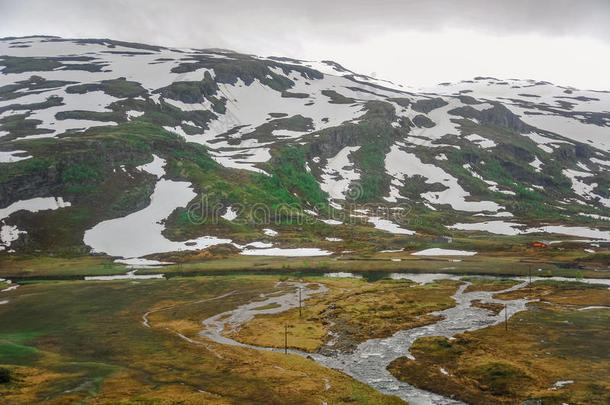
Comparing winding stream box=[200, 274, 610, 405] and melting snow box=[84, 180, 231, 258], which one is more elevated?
melting snow box=[84, 180, 231, 258]

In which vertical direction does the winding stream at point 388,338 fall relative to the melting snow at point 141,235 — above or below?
below

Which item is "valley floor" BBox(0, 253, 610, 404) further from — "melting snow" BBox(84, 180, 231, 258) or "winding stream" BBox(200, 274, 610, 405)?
"melting snow" BBox(84, 180, 231, 258)

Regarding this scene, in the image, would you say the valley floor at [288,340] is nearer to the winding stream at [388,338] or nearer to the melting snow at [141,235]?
the winding stream at [388,338]

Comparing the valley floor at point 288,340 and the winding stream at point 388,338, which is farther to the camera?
the winding stream at point 388,338

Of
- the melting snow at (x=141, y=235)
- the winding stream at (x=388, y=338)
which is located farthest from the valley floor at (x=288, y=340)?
the melting snow at (x=141, y=235)

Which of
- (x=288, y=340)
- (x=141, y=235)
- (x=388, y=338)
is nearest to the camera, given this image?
(x=288, y=340)

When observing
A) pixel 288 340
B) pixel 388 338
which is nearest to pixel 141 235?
pixel 288 340

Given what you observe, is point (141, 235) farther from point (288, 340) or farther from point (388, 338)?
point (388, 338)

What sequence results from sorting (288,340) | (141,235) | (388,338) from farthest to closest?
(141,235) < (388,338) < (288,340)

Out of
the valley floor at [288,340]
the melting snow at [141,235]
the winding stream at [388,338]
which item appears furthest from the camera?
the melting snow at [141,235]

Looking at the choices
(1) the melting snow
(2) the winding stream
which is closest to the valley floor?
(2) the winding stream
